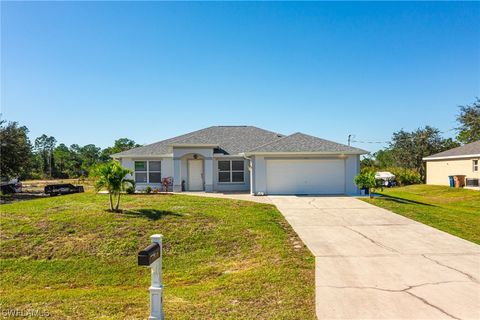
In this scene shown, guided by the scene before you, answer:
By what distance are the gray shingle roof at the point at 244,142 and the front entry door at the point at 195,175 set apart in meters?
1.43

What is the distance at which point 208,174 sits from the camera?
22031 mm

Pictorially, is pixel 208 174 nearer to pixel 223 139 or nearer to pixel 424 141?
pixel 223 139

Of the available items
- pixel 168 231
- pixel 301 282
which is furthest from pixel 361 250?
pixel 168 231

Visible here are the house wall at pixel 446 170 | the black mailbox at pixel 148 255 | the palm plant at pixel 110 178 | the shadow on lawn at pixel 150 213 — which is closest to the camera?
the black mailbox at pixel 148 255

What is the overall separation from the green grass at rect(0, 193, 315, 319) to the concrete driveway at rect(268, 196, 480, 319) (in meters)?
A: 0.52

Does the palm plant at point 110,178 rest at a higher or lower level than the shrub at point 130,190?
higher

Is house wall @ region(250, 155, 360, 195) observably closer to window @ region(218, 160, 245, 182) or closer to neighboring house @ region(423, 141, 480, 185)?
window @ region(218, 160, 245, 182)

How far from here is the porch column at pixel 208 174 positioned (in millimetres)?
21969

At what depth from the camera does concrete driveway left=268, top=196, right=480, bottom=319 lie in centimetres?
510

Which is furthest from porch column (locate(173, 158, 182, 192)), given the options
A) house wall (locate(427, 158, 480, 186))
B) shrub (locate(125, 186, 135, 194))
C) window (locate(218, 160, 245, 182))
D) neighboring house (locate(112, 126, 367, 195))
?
house wall (locate(427, 158, 480, 186))

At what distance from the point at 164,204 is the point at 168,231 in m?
4.08

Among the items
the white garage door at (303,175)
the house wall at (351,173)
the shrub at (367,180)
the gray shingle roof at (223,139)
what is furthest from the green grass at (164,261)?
the gray shingle roof at (223,139)

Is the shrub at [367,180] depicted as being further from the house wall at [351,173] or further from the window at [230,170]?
the window at [230,170]

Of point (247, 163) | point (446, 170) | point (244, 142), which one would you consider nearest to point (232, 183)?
point (247, 163)
